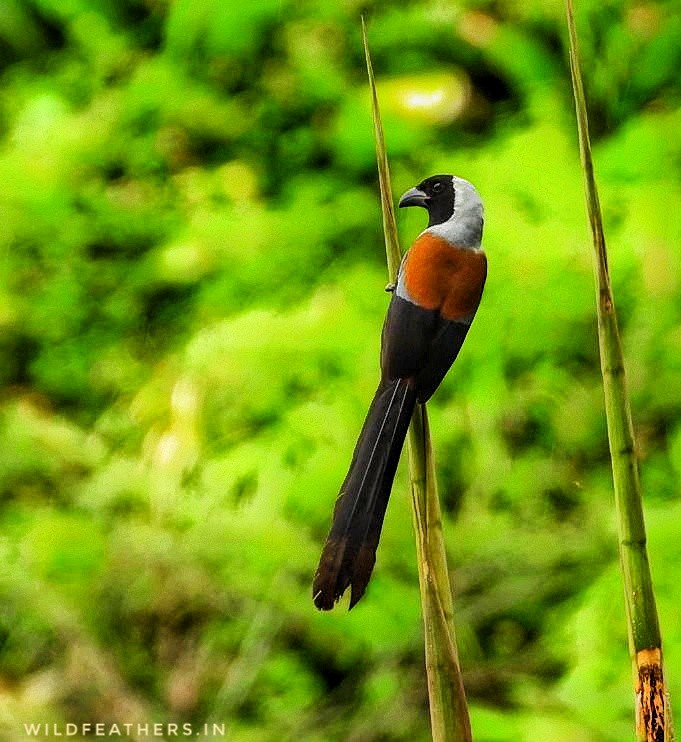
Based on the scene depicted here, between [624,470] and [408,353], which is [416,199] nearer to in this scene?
[408,353]

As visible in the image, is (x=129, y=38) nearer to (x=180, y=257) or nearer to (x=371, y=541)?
(x=180, y=257)

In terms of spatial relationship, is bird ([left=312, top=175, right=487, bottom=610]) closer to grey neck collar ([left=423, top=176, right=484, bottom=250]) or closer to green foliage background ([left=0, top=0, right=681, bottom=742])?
grey neck collar ([left=423, top=176, right=484, bottom=250])

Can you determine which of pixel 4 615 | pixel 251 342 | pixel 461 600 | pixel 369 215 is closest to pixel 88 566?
pixel 4 615

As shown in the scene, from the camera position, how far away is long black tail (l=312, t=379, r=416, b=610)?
52 cm

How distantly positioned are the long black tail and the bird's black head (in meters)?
0.16

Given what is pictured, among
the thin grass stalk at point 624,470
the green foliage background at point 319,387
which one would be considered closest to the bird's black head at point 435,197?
the thin grass stalk at point 624,470

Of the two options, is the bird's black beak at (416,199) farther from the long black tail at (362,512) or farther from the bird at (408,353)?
the long black tail at (362,512)

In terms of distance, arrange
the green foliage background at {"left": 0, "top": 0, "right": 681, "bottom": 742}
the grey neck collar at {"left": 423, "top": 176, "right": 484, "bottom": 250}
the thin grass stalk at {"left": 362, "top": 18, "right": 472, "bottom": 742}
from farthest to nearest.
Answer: the green foliage background at {"left": 0, "top": 0, "right": 681, "bottom": 742} < the grey neck collar at {"left": 423, "top": 176, "right": 484, "bottom": 250} < the thin grass stalk at {"left": 362, "top": 18, "right": 472, "bottom": 742}

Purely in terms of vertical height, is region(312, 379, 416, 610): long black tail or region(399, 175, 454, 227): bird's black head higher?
region(399, 175, 454, 227): bird's black head

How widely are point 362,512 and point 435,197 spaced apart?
0.80 ft

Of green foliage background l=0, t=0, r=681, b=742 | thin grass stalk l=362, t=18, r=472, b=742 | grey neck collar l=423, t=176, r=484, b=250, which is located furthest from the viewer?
green foliage background l=0, t=0, r=681, b=742

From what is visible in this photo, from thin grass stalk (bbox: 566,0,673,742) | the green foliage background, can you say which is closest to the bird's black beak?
thin grass stalk (bbox: 566,0,673,742)

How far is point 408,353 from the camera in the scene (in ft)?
1.97

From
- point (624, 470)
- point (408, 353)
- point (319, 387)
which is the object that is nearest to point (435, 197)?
point (408, 353)
